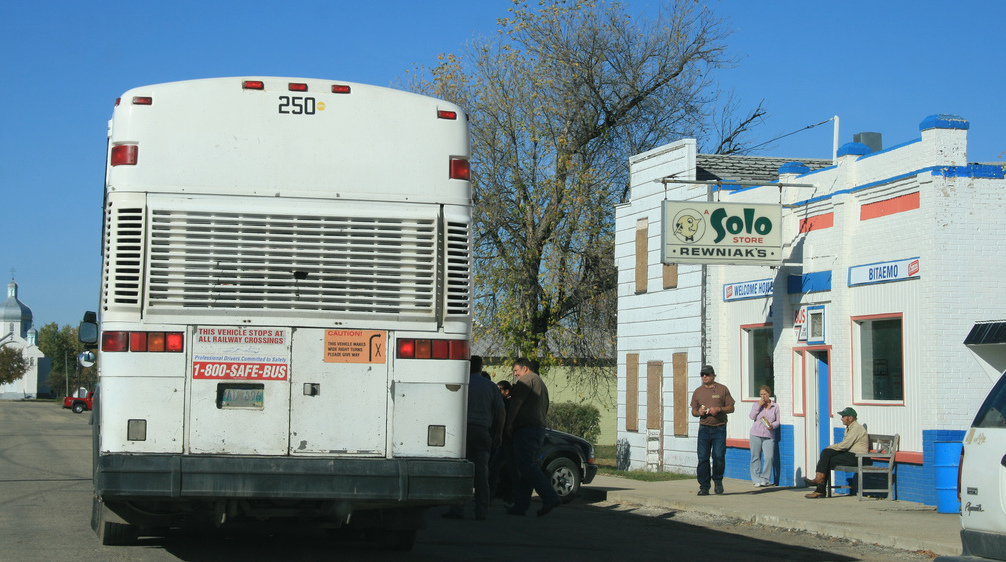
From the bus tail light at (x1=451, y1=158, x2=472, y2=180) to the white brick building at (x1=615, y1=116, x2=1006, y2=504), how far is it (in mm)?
8693

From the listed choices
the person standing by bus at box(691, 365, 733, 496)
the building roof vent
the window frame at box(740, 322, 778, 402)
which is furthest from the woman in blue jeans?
the building roof vent

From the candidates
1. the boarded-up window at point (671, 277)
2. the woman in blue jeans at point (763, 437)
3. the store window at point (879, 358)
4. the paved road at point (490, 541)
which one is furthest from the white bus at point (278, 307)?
the boarded-up window at point (671, 277)

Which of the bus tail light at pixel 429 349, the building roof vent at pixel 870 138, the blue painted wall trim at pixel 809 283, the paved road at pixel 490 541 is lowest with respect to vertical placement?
the paved road at pixel 490 541

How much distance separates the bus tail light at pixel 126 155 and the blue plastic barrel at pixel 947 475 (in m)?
10.1

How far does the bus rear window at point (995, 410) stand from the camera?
6.64 metres

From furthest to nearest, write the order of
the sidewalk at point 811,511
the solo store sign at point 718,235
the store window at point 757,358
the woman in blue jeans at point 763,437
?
the store window at point 757,358 < the woman in blue jeans at point 763,437 < the solo store sign at point 718,235 < the sidewalk at point 811,511

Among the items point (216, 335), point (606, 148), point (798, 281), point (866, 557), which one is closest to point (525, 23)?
point (606, 148)

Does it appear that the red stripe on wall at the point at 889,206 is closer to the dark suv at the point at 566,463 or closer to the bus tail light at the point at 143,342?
the dark suv at the point at 566,463

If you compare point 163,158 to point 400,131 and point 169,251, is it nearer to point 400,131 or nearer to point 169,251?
point 169,251

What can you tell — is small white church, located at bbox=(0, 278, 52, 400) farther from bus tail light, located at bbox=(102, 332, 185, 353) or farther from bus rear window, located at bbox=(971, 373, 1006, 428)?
bus rear window, located at bbox=(971, 373, 1006, 428)

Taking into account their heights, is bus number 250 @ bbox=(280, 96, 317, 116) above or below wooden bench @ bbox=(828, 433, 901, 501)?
above

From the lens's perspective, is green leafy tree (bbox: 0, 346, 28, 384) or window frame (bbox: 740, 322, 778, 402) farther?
green leafy tree (bbox: 0, 346, 28, 384)

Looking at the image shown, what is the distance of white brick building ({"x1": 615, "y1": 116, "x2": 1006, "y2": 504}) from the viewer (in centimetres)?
1455

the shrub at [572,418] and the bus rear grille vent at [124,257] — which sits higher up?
the bus rear grille vent at [124,257]
